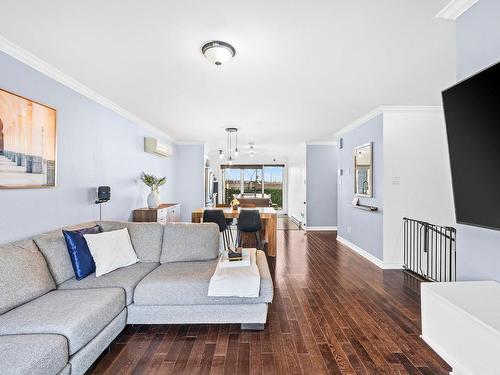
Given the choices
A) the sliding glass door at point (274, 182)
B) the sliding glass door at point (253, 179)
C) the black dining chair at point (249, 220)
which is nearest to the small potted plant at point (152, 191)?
the black dining chair at point (249, 220)

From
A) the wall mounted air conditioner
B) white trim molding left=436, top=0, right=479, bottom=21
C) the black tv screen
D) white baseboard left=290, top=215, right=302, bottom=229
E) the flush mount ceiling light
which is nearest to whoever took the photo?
the black tv screen

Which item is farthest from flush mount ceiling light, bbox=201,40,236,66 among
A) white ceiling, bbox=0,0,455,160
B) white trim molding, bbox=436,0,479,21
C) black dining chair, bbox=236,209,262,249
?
black dining chair, bbox=236,209,262,249

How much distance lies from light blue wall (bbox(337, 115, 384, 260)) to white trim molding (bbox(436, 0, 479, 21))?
2467 millimetres

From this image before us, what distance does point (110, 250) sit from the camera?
8.75 ft

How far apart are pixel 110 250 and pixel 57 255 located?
429mm

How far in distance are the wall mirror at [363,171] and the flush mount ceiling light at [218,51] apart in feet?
10.6

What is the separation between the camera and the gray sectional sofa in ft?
5.21

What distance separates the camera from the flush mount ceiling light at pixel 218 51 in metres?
2.31

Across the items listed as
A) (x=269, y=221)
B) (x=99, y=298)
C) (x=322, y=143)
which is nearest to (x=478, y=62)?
(x=99, y=298)

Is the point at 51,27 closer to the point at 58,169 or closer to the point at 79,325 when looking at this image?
the point at 58,169

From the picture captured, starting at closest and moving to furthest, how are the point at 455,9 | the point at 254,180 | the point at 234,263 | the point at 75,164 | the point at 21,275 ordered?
the point at 455,9
the point at 21,275
the point at 234,263
the point at 75,164
the point at 254,180

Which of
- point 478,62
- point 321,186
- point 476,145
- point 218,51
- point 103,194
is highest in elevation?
point 218,51

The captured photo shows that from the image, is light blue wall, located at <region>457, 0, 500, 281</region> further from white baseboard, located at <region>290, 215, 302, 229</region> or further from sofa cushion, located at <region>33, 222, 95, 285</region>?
white baseboard, located at <region>290, 215, 302, 229</region>

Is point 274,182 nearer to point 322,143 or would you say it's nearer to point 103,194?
point 322,143
